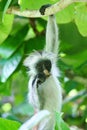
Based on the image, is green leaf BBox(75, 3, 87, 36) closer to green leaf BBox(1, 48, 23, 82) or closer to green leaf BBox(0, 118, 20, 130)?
green leaf BBox(1, 48, 23, 82)

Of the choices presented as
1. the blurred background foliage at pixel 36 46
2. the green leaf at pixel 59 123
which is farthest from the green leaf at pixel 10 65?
the green leaf at pixel 59 123

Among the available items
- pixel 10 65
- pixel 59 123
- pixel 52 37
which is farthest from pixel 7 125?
pixel 10 65

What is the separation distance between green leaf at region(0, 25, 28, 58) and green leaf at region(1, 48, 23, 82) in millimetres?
24

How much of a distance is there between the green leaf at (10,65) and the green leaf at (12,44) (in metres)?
0.02

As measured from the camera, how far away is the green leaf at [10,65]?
1.84 metres

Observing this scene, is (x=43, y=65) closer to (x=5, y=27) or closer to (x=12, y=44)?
(x=5, y=27)

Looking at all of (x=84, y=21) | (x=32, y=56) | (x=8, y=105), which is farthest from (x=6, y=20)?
(x=8, y=105)

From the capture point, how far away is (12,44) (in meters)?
1.91

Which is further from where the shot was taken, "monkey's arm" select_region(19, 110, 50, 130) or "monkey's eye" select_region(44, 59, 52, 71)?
"monkey's eye" select_region(44, 59, 52, 71)

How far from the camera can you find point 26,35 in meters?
2.02

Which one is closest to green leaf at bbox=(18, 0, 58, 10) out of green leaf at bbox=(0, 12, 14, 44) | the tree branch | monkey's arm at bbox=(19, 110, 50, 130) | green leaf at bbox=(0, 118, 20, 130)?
the tree branch

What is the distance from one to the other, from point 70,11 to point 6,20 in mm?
233

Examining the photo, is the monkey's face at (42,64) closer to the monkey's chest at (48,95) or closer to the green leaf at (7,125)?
the monkey's chest at (48,95)

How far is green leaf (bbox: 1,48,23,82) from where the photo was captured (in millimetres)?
1837
